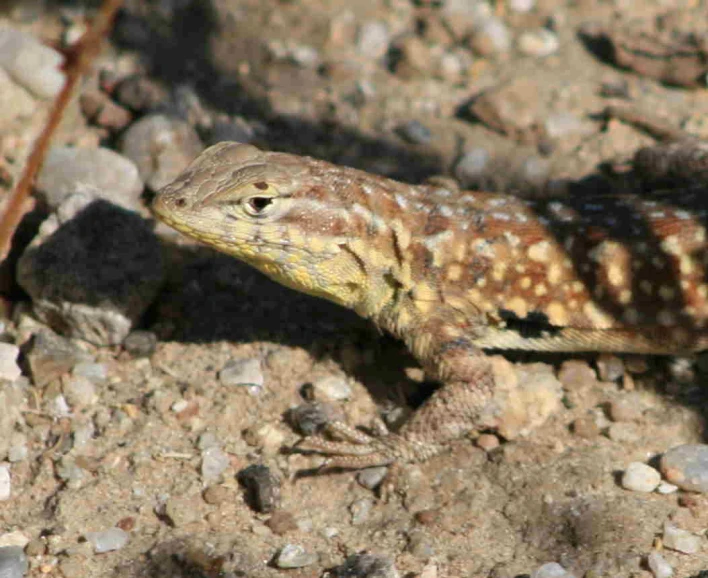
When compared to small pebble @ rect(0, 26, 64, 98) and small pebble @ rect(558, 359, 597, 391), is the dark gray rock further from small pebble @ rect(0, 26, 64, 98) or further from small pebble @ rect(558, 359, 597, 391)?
small pebble @ rect(558, 359, 597, 391)

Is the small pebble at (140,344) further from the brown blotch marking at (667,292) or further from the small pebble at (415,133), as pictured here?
the brown blotch marking at (667,292)

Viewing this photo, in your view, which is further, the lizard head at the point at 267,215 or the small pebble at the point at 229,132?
the small pebble at the point at 229,132

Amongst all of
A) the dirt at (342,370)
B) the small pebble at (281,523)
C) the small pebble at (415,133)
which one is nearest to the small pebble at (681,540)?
the dirt at (342,370)

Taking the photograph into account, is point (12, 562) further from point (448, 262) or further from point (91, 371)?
point (448, 262)

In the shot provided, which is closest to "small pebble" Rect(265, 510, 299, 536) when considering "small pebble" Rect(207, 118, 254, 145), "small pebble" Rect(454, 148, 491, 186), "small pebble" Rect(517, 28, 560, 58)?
"small pebble" Rect(454, 148, 491, 186)

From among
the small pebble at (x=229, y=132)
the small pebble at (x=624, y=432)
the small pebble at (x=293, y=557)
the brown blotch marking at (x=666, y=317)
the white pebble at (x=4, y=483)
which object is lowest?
the white pebble at (x=4, y=483)

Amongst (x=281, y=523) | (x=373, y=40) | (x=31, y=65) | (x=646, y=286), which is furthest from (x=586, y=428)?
(x=31, y=65)

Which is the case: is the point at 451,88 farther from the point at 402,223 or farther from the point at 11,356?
the point at 11,356
